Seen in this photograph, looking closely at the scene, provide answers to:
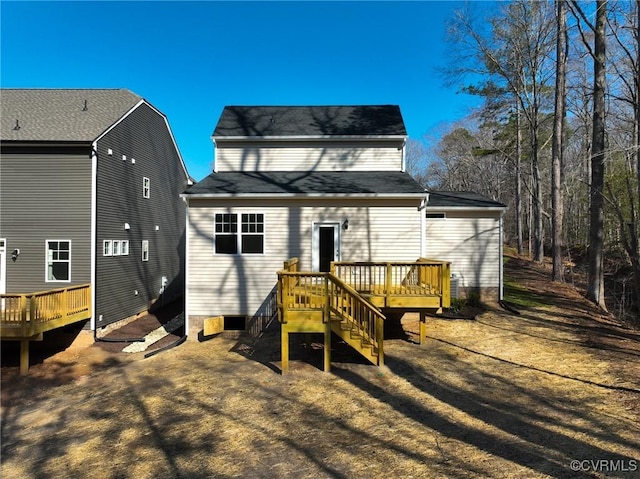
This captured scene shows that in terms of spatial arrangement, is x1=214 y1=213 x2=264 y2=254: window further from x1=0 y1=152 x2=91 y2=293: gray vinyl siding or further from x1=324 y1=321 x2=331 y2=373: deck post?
x1=0 y1=152 x2=91 y2=293: gray vinyl siding

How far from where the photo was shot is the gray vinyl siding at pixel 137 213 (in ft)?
43.0

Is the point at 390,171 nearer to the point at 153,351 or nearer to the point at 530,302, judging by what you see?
the point at 530,302

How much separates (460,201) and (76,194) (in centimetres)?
1330

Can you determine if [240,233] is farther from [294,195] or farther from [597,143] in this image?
[597,143]

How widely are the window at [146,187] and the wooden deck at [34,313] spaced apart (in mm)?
5588

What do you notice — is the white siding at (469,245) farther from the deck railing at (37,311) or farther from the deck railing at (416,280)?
the deck railing at (37,311)

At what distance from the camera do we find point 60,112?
14.2m

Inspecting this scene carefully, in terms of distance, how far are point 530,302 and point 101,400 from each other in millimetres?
13124

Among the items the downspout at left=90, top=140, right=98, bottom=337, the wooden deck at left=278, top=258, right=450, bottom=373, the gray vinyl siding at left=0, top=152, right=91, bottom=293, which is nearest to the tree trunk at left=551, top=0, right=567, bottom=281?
the wooden deck at left=278, top=258, right=450, bottom=373

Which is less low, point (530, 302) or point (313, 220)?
point (313, 220)

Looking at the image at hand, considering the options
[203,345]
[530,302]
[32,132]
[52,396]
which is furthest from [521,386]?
[32,132]

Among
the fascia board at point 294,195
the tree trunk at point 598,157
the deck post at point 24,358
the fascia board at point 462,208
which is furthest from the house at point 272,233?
the tree trunk at point 598,157

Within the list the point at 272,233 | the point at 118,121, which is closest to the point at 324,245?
the point at 272,233

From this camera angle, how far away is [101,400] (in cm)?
802
